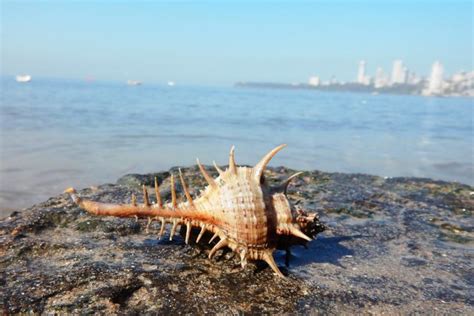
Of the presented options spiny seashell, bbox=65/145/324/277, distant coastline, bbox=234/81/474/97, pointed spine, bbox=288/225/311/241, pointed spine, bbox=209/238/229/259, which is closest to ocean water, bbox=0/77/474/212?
spiny seashell, bbox=65/145/324/277

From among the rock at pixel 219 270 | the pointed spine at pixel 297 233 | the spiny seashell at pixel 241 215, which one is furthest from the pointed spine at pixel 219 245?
the pointed spine at pixel 297 233

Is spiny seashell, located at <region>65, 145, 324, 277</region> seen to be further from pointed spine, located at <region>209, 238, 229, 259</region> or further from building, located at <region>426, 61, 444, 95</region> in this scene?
building, located at <region>426, 61, 444, 95</region>

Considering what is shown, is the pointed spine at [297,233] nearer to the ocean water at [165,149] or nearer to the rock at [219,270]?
the rock at [219,270]

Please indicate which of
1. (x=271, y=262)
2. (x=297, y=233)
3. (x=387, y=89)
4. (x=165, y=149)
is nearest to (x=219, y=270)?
(x=271, y=262)

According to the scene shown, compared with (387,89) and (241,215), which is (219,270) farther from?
(387,89)

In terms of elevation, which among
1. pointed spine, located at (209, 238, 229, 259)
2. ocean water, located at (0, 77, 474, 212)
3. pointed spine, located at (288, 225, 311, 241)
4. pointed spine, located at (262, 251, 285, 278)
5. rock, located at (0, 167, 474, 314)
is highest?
pointed spine, located at (288, 225, 311, 241)

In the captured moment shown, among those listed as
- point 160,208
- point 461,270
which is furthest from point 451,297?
point 160,208
